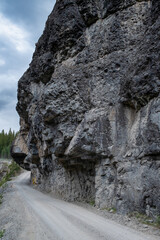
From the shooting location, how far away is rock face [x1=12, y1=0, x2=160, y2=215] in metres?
12.4

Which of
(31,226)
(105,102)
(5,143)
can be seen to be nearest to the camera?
(31,226)

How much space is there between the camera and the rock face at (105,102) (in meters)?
12.4

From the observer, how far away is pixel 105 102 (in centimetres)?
1678

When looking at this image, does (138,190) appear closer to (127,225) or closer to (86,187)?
(127,225)

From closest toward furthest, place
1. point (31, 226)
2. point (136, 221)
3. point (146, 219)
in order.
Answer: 1. point (31, 226)
2. point (146, 219)
3. point (136, 221)

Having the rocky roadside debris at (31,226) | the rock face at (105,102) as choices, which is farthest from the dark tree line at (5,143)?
the rocky roadside debris at (31,226)

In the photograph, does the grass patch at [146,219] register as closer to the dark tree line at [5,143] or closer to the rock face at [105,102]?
the rock face at [105,102]

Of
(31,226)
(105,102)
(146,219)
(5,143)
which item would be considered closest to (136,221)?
(146,219)

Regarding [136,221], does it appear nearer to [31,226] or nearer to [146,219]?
[146,219]

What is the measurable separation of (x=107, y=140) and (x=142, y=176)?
4.34 m

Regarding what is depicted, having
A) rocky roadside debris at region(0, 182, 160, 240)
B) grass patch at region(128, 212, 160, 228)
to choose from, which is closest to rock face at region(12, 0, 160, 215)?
grass patch at region(128, 212, 160, 228)

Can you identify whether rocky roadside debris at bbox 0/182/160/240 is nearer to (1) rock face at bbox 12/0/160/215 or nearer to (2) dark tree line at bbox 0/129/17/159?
(1) rock face at bbox 12/0/160/215

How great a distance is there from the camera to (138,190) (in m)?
11.9

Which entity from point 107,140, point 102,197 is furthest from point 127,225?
point 107,140
